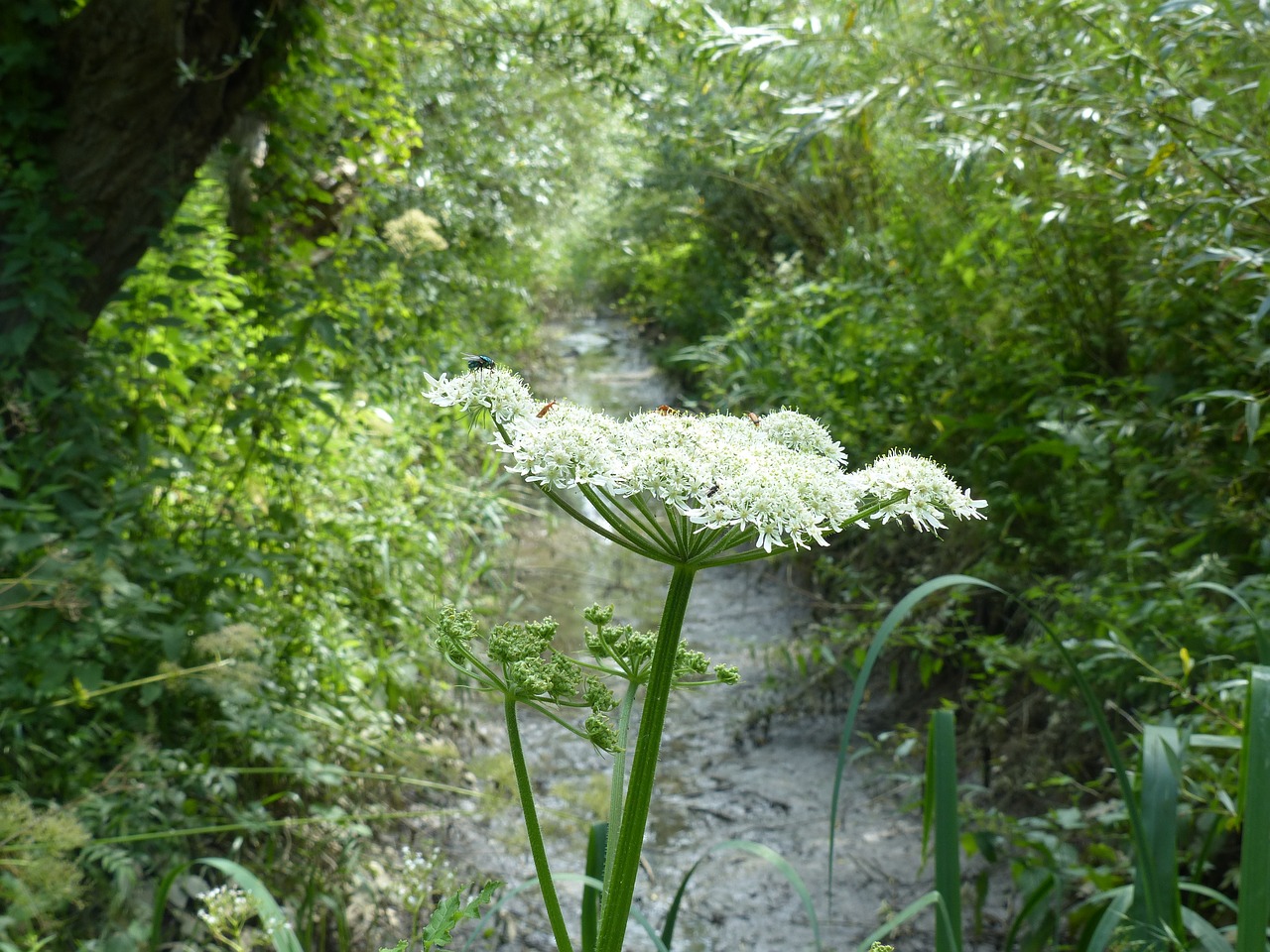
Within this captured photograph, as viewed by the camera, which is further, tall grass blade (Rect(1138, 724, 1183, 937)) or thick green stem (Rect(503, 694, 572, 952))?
tall grass blade (Rect(1138, 724, 1183, 937))

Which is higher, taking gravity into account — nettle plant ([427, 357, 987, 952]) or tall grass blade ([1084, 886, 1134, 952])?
nettle plant ([427, 357, 987, 952])

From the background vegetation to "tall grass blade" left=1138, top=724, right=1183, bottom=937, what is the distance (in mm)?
269

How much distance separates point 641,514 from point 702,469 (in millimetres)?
108

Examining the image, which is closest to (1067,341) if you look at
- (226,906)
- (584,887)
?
(584,887)

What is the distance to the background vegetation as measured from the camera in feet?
8.70

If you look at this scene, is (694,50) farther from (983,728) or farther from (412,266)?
(983,728)

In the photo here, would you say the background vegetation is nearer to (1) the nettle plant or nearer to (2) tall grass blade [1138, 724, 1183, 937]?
(2) tall grass blade [1138, 724, 1183, 937]

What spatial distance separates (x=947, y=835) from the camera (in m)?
1.40

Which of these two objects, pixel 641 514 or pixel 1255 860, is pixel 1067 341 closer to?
pixel 1255 860

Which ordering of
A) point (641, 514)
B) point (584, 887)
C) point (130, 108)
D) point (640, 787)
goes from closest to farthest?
point (640, 787)
point (641, 514)
point (584, 887)
point (130, 108)

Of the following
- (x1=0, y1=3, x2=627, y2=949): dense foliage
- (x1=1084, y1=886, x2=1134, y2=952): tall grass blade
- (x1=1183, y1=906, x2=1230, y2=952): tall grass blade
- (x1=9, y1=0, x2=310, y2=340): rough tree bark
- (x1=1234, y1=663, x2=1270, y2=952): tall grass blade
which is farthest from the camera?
(x1=9, y1=0, x2=310, y2=340): rough tree bark

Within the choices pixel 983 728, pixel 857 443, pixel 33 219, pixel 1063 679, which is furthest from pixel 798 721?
pixel 33 219

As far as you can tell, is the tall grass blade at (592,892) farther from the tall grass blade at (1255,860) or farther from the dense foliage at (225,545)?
the dense foliage at (225,545)

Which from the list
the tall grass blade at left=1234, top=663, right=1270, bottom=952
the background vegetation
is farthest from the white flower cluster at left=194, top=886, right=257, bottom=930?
the tall grass blade at left=1234, top=663, right=1270, bottom=952
